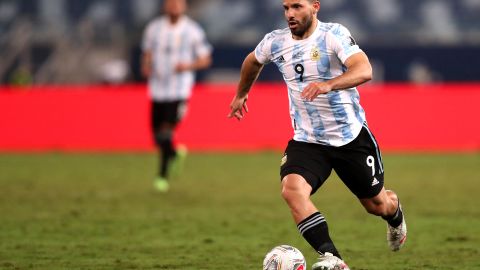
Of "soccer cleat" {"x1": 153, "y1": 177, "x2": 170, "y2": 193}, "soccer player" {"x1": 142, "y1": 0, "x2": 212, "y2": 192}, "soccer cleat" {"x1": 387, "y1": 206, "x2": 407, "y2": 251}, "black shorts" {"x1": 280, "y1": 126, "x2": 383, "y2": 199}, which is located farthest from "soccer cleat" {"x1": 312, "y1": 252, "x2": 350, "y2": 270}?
"soccer player" {"x1": 142, "y1": 0, "x2": 212, "y2": 192}

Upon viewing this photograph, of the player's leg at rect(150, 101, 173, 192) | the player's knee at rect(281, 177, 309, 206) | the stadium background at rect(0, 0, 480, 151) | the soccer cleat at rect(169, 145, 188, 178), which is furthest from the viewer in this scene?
the stadium background at rect(0, 0, 480, 151)

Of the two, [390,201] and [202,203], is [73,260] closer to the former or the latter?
[390,201]

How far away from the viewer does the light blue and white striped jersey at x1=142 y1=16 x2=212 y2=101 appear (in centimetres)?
1455

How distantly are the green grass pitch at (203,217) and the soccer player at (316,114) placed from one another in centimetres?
81

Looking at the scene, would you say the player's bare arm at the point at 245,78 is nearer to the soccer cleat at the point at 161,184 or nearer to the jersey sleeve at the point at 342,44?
the jersey sleeve at the point at 342,44

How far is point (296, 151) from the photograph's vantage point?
736 cm

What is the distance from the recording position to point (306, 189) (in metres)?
7.03

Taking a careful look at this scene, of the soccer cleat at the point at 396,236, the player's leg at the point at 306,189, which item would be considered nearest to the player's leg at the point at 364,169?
the player's leg at the point at 306,189

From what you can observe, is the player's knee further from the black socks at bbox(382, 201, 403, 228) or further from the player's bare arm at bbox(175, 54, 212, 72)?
the player's bare arm at bbox(175, 54, 212, 72)

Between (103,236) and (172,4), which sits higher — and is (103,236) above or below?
below

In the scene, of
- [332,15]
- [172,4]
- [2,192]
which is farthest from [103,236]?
[332,15]

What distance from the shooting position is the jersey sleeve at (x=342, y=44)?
23.0 feet

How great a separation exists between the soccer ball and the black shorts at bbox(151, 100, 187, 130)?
7.86 metres

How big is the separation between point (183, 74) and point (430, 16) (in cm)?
1702
